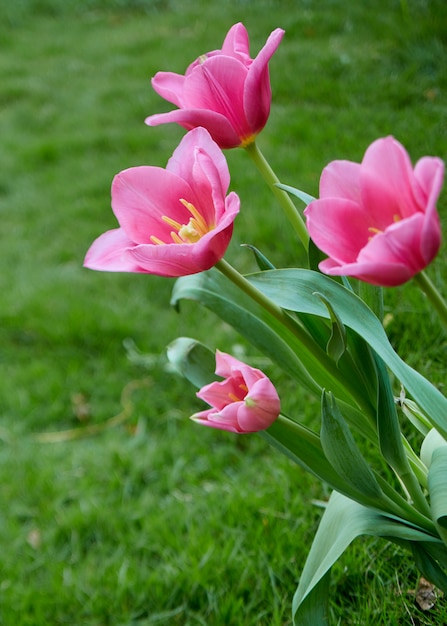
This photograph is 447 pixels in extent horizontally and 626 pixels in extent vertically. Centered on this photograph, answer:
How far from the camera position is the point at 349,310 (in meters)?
0.89

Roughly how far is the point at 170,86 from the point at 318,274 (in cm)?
28

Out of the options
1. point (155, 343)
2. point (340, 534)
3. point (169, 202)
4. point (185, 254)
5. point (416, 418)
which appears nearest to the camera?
point (185, 254)

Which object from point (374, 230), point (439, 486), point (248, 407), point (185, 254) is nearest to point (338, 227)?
point (374, 230)

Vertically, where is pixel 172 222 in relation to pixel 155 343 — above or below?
above

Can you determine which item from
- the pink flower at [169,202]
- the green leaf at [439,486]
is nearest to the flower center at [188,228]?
the pink flower at [169,202]

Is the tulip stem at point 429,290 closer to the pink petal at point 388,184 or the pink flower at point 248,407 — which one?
the pink petal at point 388,184

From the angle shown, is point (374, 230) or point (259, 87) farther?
point (259, 87)

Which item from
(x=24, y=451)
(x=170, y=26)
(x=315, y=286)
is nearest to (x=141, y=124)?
(x=170, y=26)

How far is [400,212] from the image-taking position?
27.3 inches

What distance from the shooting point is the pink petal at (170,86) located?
0.93 m

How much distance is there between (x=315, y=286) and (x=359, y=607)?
0.64 metres

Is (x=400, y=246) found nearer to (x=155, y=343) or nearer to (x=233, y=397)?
(x=233, y=397)

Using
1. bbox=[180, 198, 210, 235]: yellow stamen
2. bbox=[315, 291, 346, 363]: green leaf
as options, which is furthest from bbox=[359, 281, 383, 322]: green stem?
bbox=[180, 198, 210, 235]: yellow stamen

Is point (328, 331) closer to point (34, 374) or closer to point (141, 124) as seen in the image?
point (34, 374)
